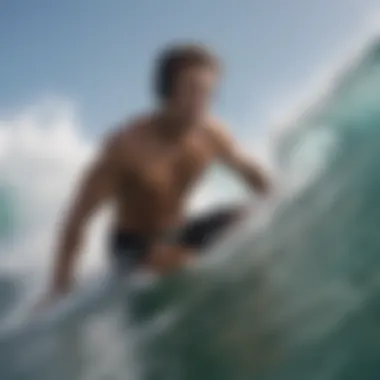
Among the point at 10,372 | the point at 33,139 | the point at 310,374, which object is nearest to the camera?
the point at 310,374

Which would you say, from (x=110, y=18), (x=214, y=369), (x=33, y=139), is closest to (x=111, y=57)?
(x=110, y=18)

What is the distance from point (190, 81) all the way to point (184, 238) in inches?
9.7

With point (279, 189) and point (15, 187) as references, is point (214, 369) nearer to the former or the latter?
point (279, 189)

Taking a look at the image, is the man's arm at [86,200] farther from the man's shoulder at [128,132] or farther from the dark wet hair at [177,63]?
the dark wet hair at [177,63]

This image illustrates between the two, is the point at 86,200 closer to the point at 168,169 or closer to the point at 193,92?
the point at 168,169

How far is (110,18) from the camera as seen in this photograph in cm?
150

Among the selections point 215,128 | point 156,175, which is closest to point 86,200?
point 156,175

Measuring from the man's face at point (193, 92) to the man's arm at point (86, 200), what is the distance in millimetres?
123

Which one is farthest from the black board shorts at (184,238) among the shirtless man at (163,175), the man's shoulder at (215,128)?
the man's shoulder at (215,128)

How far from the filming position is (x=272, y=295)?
1324 millimetres

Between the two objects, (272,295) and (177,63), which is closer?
(272,295)

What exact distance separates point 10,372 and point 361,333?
1.72 ft

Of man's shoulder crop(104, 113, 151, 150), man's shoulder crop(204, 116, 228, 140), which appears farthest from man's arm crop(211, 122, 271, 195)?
man's shoulder crop(104, 113, 151, 150)

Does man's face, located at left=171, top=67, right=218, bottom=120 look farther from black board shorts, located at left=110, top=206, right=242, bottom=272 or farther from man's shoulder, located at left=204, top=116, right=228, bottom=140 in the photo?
black board shorts, located at left=110, top=206, right=242, bottom=272
